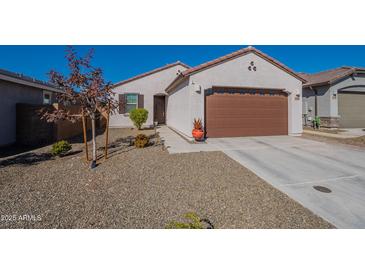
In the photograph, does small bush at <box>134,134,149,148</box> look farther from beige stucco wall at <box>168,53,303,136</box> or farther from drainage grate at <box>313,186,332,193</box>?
drainage grate at <box>313,186,332,193</box>

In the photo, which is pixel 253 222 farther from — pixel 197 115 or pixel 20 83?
pixel 20 83

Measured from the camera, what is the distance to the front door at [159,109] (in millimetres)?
15383

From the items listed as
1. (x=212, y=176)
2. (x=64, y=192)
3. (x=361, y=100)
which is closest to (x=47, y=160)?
(x=64, y=192)

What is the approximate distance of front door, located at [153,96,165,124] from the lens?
606 inches

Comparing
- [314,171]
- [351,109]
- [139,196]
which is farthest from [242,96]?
[351,109]

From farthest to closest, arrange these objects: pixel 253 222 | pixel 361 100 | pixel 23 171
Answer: pixel 361 100, pixel 23 171, pixel 253 222

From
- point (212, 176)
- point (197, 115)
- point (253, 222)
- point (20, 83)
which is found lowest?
point (253, 222)

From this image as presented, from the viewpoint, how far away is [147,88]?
48.7 feet

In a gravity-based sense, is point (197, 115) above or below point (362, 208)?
above

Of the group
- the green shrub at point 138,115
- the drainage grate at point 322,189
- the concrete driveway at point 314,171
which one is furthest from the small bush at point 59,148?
the drainage grate at point 322,189

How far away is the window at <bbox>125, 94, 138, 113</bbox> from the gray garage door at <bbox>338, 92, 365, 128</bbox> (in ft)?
49.7

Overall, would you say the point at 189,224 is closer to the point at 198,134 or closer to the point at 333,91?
the point at 198,134

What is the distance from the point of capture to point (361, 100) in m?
13.2

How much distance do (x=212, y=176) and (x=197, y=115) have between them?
14.8ft
